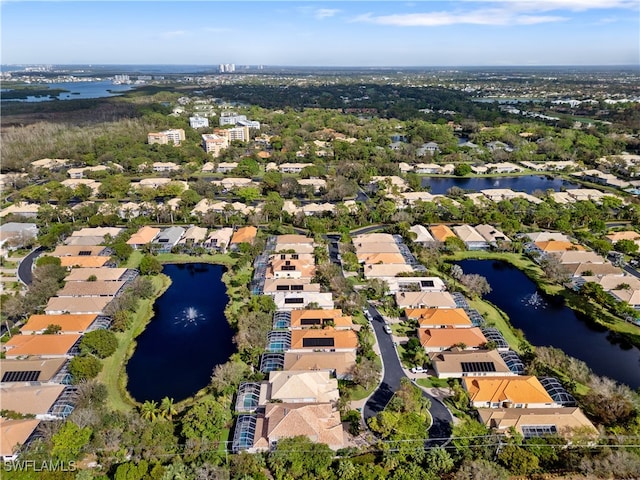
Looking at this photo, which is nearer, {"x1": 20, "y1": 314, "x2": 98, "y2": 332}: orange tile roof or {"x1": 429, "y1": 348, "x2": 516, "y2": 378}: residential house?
{"x1": 429, "y1": 348, "x2": 516, "y2": 378}: residential house

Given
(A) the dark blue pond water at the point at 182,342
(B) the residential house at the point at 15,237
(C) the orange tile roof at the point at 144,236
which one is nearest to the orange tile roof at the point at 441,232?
(A) the dark blue pond water at the point at 182,342

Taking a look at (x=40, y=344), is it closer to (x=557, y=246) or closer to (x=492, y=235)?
(x=492, y=235)

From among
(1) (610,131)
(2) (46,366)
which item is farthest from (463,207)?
(1) (610,131)

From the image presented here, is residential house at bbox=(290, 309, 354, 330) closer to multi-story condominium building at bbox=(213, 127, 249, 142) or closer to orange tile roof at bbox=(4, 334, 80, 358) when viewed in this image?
orange tile roof at bbox=(4, 334, 80, 358)

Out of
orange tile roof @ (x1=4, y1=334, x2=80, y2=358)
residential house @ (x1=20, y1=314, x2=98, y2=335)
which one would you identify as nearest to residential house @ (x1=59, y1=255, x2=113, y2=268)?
residential house @ (x1=20, y1=314, x2=98, y2=335)

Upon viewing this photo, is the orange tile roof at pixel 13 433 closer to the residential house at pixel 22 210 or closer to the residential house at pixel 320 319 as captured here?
the residential house at pixel 320 319

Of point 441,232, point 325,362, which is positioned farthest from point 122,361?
point 441,232
